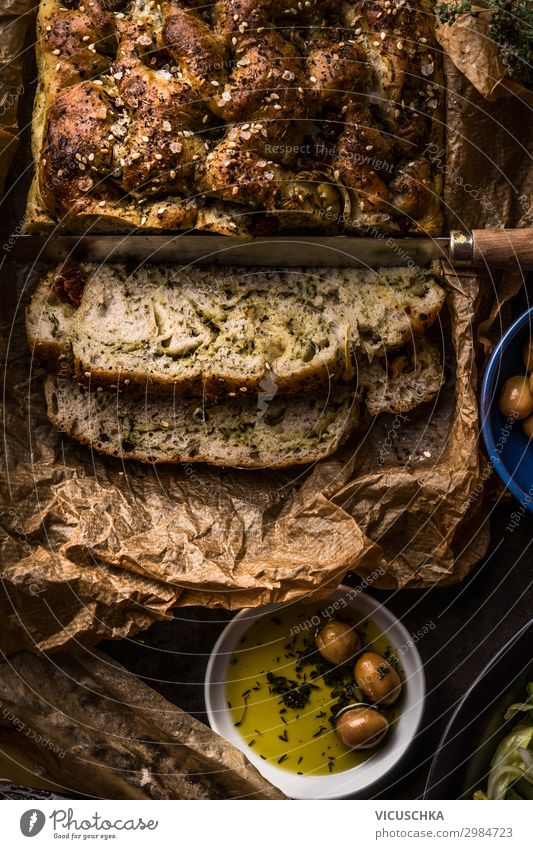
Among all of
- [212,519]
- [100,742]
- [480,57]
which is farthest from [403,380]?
[100,742]

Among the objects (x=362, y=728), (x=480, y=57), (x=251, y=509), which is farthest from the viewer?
(x=251, y=509)

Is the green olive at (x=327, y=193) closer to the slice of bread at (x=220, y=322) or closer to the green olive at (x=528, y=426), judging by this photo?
the slice of bread at (x=220, y=322)

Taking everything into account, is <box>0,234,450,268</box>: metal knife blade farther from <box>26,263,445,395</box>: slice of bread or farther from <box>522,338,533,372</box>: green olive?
<box>522,338,533,372</box>: green olive

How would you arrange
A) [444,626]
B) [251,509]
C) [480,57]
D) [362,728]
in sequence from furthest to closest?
[444,626] < [251,509] < [362,728] < [480,57]

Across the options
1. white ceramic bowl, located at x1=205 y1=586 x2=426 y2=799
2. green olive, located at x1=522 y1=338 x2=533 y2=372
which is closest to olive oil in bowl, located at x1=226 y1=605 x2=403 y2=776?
white ceramic bowl, located at x1=205 y1=586 x2=426 y2=799

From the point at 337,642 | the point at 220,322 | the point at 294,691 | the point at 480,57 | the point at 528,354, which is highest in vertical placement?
the point at 480,57

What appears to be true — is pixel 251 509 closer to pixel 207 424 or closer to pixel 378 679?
pixel 207 424
